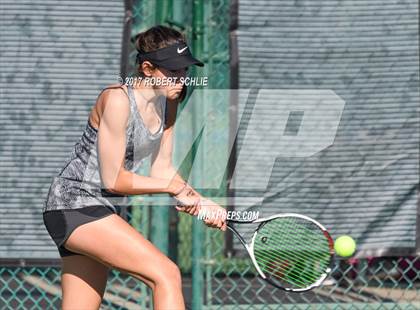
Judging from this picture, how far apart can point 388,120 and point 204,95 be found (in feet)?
3.12

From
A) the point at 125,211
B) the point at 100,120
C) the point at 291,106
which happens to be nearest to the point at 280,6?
the point at 291,106

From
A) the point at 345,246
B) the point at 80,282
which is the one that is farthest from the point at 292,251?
the point at 80,282

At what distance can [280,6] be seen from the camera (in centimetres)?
536

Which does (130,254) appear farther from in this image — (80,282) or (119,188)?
(80,282)

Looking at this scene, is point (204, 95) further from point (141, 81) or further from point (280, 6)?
point (141, 81)

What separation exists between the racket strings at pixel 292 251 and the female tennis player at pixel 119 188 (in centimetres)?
74

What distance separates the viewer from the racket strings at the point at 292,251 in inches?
183

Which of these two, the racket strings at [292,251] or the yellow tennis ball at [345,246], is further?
the yellow tennis ball at [345,246]

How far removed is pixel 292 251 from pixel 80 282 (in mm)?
1271

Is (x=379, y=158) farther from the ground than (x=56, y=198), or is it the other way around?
(x=56, y=198)

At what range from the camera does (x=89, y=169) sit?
400 centimetres

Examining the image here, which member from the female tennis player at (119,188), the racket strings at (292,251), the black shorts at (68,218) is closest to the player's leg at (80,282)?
the female tennis player at (119,188)

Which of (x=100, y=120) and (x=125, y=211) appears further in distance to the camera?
(x=125, y=211)

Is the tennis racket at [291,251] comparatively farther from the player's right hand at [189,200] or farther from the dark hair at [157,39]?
the dark hair at [157,39]
